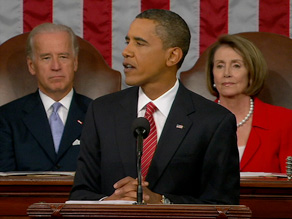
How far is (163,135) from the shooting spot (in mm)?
3287

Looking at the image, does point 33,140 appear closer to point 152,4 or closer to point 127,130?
point 127,130

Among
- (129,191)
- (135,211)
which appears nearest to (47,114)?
(129,191)

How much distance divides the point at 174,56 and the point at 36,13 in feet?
8.18

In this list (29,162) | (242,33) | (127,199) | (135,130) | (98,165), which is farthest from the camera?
(242,33)

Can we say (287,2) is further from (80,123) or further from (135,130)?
(135,130)

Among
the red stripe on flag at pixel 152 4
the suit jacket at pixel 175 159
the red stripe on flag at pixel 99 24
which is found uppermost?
the red stripe on flag at pixel 152 4

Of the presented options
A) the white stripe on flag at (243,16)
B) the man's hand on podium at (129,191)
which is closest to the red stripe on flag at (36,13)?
the white stripe on flag at (243,16)

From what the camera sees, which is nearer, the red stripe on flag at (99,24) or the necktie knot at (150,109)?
the necktie knot at (150,109)

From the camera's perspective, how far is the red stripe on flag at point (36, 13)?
5.74 m

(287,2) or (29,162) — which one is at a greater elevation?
(287,2)

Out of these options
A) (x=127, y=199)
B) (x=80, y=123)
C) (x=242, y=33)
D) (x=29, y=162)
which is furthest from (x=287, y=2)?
(x=127, y=199)

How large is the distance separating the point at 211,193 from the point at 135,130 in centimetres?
53

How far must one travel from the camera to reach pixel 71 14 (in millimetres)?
5754

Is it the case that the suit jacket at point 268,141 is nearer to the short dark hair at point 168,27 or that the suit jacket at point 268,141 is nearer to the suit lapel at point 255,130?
the suit lapel at point 255,130
